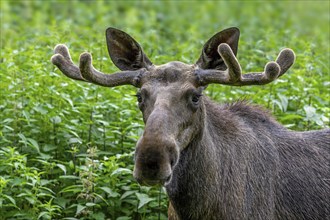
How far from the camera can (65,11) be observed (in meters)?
18.9

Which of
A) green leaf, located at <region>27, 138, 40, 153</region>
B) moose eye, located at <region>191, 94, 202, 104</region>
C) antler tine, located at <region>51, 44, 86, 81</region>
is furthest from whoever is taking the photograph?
green leaf, located at <region>27, 138, 40, 153</region>

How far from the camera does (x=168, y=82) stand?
718cm

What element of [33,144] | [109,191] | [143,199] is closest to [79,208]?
[109,191]

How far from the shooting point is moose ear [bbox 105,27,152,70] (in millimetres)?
7691

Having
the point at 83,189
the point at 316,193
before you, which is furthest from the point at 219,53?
the point at 83,189

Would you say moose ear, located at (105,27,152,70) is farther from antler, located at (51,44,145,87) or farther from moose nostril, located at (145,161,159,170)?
moose nostril, located at (145,161,159,170)

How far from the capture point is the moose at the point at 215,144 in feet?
22.8

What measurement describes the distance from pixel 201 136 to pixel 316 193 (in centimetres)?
119

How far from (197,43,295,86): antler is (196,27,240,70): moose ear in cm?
20

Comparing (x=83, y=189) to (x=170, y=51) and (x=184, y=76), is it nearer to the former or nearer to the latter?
(x=184, y=76)

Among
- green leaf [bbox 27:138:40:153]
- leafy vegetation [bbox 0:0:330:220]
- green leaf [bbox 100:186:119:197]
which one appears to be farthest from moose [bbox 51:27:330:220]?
green leaf [bbox 27:138:40:153]

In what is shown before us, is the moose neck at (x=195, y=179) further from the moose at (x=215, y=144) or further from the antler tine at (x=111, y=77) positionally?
the antler tine at (x=111, y=77)

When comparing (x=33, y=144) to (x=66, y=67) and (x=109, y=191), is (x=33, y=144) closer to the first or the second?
(x=109, y=191)

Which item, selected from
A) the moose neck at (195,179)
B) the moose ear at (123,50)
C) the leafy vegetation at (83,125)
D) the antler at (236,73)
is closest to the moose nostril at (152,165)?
the moose neck at (195,179)
